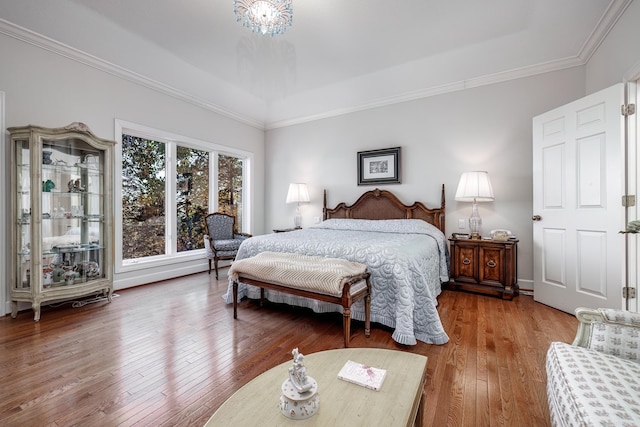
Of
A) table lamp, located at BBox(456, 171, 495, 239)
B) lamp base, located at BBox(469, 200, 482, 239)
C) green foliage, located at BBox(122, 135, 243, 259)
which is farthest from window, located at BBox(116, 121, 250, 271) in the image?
lamp base, located at BBox(469, 200, 482, 239)

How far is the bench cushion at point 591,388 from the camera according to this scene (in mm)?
882

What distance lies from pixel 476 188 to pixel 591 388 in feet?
8.87

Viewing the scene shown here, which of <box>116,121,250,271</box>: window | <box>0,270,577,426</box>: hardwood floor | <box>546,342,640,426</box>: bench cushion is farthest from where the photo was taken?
<box>116,121,250,271</box>: window

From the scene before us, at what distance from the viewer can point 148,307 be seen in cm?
297

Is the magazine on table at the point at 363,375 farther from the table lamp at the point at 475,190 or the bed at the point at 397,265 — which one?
the table lamp at the point at 475,190

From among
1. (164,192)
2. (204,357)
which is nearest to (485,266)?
(204,357)

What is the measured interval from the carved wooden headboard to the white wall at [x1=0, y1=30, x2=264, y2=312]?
2.42 m

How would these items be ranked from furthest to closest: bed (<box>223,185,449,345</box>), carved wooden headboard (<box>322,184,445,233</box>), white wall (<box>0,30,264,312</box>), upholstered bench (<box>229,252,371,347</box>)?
carved wooden headboard (<box>322,184,445,233</box>)
white wall (<box>0,30,264,312</box>)
bed (<box>223,185,449,345</box>)
upholstered bench (<box>229,252,371,347</box>)

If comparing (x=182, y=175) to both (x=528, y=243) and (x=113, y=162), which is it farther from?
(x=528, y=243)

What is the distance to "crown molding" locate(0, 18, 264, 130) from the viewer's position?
8.85 feet

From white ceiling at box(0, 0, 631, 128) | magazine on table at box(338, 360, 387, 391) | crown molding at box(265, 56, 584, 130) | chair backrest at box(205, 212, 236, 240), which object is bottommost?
magazine on table at box(338, 360, 387, 391)

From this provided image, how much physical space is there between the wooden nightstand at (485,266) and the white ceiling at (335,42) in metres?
2.17

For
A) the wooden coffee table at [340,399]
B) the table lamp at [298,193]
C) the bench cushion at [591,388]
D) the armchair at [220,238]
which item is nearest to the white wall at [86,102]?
the armchair at [220,238]

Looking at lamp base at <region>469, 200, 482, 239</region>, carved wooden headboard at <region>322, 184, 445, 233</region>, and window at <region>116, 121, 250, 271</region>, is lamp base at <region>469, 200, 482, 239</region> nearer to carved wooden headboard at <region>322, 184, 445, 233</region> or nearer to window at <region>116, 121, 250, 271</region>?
carved wooden headboard at <region>322, 184, 445, 233</region>
